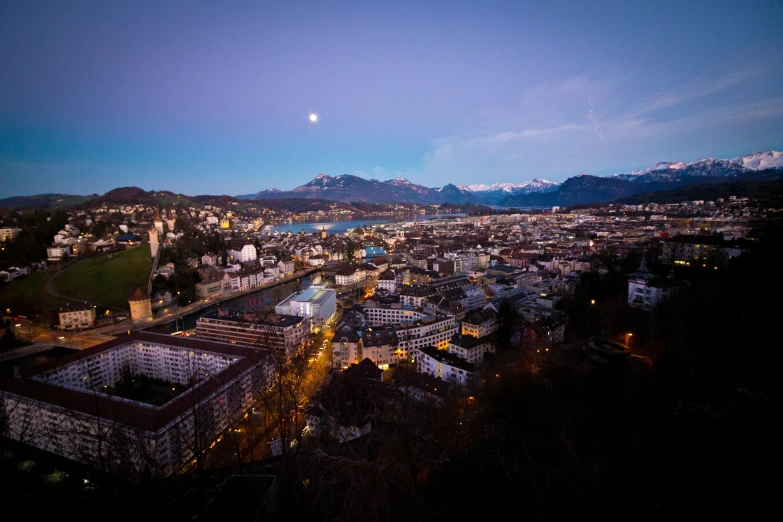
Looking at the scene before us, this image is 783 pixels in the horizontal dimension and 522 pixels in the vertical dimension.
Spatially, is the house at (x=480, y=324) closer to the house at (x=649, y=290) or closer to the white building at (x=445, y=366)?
the white building at (x=445, y=366)

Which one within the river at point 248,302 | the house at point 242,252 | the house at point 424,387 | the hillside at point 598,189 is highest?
the hillside at point 598,189

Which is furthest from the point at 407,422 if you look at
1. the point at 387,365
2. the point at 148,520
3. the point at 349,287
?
the point at 349,287

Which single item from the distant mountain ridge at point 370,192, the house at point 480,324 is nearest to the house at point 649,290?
the house at point 480,324

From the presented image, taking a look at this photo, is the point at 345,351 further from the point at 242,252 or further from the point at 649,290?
the point at 242,252

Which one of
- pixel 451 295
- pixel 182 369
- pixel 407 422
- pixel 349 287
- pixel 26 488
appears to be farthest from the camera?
pixel 349 287

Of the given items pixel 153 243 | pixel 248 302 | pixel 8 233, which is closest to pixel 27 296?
pixel 153 243

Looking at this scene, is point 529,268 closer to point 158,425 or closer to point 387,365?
point 387,365
